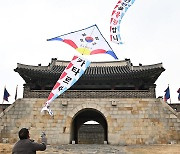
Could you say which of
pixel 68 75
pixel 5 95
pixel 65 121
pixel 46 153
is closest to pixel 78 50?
pixel 68 75

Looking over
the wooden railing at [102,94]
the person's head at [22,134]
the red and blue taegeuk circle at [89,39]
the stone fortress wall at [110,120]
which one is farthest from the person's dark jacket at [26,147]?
the wooden railing at [102,94]

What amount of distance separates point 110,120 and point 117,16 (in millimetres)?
8680

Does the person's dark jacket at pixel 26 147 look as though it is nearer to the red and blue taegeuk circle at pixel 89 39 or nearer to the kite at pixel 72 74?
the kite at pixel 72 74

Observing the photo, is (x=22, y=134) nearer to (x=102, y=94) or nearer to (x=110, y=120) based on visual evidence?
(x=110, y=120)

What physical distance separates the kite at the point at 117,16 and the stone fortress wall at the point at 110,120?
7.96 m

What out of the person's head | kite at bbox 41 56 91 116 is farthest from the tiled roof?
the person's head

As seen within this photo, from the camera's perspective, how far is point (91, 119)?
78.9ft

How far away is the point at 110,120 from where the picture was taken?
57.2ft

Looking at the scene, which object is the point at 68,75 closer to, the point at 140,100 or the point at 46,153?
the point at 46,153

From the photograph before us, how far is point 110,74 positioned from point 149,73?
332cm

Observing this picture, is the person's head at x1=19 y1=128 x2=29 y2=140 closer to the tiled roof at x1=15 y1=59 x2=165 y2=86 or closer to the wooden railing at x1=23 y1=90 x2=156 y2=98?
the wooden railing at x1=23 y1=90 x2=156 y2=98

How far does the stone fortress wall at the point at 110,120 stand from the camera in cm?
1677

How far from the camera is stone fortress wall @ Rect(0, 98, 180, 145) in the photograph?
16.8 meters

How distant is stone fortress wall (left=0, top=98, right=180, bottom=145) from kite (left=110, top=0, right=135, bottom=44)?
7955 mm
